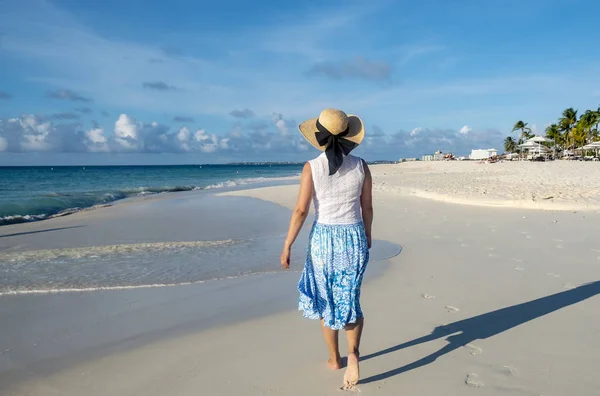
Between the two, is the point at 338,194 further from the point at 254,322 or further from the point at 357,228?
the point at 254,322

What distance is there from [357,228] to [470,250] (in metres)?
4.87

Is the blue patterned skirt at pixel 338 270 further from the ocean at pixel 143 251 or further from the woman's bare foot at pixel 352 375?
the ocean at pixel 143 251

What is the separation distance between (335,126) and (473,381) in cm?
207

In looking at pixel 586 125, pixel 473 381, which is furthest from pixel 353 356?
pixel 586 125

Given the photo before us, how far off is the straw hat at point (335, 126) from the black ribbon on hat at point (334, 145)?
2cm

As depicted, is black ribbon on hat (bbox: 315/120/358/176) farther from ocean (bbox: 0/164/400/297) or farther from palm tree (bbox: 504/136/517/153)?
palm tree (bbox: 504/136/517/153)

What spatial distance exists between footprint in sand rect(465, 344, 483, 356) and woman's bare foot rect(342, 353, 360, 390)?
1.13 meters

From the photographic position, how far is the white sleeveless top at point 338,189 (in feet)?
10.0

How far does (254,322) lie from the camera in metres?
4.29

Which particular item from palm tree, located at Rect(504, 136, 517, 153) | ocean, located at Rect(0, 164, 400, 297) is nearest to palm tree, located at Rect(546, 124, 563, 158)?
palm tree, located at Rect(504, 136, 517, 153)

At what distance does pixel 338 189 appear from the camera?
307cm

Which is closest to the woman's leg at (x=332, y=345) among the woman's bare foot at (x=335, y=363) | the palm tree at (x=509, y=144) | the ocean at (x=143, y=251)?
the woman's bare foot at (x=335, y=363)

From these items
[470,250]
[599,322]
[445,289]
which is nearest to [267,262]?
[445,289]

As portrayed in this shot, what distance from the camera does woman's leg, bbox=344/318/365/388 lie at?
3037 millimetres
